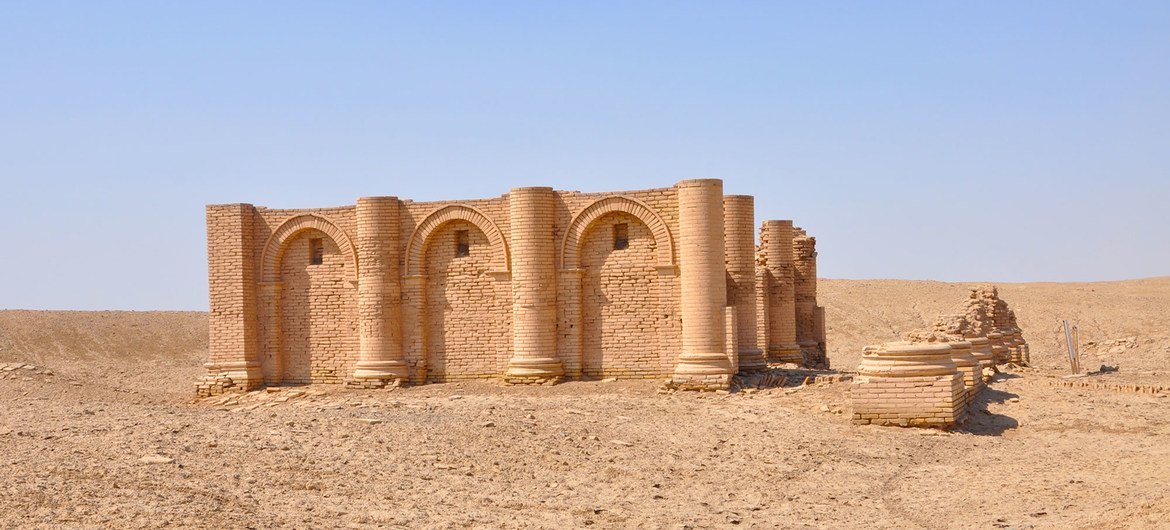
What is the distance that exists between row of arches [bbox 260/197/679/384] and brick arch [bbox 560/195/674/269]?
19mm

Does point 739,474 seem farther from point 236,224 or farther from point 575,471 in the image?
point 236,224

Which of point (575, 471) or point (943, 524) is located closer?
point (943, 524)

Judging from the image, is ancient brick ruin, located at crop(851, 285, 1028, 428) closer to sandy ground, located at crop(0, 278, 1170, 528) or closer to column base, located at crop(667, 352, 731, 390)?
sandy ground, located at crop(0, 278, 1170, 528)

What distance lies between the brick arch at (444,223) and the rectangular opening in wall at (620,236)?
2.12 metres

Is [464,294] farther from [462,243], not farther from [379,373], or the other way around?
[379,373]

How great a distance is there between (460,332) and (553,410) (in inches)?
195

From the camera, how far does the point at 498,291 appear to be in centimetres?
2145

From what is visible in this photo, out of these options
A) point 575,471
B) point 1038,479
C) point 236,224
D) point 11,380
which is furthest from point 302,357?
point 1038,479

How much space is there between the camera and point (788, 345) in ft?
79.3

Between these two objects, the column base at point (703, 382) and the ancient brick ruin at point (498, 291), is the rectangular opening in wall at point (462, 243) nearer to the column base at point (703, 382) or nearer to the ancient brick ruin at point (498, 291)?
the ancient brick ruin at point (498, 291)

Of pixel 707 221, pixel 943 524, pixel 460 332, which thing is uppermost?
pixel 707 221

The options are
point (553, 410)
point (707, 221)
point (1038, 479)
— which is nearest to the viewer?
point (1038, 479)

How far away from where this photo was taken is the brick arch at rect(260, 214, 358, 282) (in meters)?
22.5

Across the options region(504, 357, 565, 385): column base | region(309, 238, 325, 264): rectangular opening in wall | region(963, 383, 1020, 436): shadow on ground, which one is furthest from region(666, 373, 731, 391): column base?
region(309, 238, 325, 264): rectangular opening in wall
